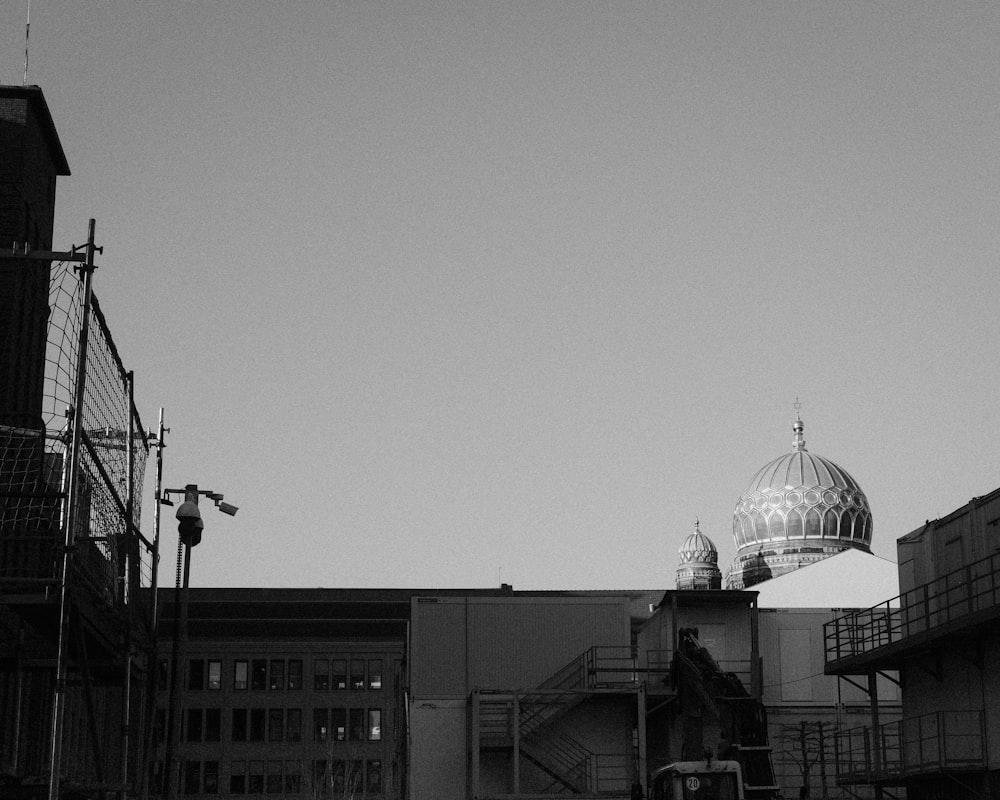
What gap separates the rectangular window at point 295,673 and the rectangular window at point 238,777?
230 inches

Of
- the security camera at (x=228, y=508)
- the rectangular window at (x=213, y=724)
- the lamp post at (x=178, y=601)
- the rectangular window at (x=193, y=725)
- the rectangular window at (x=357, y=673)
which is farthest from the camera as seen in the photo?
the rectangular window at (x=357, y=673)

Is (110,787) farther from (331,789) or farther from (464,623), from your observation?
(331,789)

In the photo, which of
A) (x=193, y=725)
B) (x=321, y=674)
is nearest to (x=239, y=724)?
(x=193, y=725)

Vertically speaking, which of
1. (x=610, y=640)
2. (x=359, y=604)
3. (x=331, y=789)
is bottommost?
(x=331, y=789)

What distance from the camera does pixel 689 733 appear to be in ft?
156

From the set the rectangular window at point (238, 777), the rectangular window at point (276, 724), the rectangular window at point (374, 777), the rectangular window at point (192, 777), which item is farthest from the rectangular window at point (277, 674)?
the rectangular window at point (374, 777)

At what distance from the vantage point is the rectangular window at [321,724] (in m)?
95.7

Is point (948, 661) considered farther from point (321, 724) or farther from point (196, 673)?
point (196, 673)

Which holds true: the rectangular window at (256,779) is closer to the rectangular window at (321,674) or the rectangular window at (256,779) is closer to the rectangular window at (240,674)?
the rectangular window at (240,674)

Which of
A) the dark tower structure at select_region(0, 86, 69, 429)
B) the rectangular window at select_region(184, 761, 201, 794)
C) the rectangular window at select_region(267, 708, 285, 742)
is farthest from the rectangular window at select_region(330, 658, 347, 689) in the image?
A: the dark tower structure at select_region(0, 86, 69, 429)

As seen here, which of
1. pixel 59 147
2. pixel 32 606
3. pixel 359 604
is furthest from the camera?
pixel 359 604

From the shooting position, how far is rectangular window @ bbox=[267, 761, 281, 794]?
93.8 metres

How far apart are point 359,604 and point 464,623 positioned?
53595mm

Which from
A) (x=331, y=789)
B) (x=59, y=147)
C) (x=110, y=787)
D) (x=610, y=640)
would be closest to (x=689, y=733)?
(x=610, y=640)
